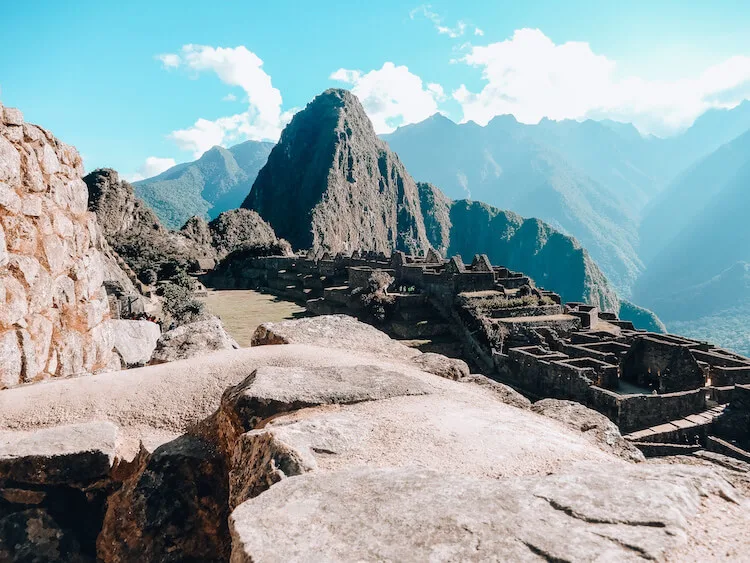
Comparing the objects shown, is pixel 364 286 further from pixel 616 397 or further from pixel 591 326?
pixel 616 397

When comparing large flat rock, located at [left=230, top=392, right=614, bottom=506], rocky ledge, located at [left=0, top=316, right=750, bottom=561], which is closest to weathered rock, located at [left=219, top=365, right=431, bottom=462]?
rocky ledge, located at [left=0, top=316, right=750, bottom=561]

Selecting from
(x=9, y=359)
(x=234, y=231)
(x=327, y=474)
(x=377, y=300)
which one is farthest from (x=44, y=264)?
(x=234, y=231)

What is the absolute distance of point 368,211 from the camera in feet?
497

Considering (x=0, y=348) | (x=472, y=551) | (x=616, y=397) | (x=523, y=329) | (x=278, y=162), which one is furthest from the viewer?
(x=278, y=162)

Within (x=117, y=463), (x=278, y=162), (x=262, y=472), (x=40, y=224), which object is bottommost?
(x=117, y=463)

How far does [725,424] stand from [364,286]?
19.2 m

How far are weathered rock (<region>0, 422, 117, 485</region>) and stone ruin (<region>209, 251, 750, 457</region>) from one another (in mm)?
14457

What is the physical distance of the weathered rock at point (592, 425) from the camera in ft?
13.7

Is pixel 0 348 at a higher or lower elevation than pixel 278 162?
lower

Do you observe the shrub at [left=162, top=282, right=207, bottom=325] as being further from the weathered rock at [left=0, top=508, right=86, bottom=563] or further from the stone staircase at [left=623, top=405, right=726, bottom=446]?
the stone staircase at [left=623, top=405, right=726, bottom=446]

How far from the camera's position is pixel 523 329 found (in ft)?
78.6

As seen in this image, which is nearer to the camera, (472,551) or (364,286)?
(472,551)

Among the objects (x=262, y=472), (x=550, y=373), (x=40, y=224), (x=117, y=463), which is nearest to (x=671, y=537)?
(x=262, y=472)

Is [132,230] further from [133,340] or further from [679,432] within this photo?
[679,432]
